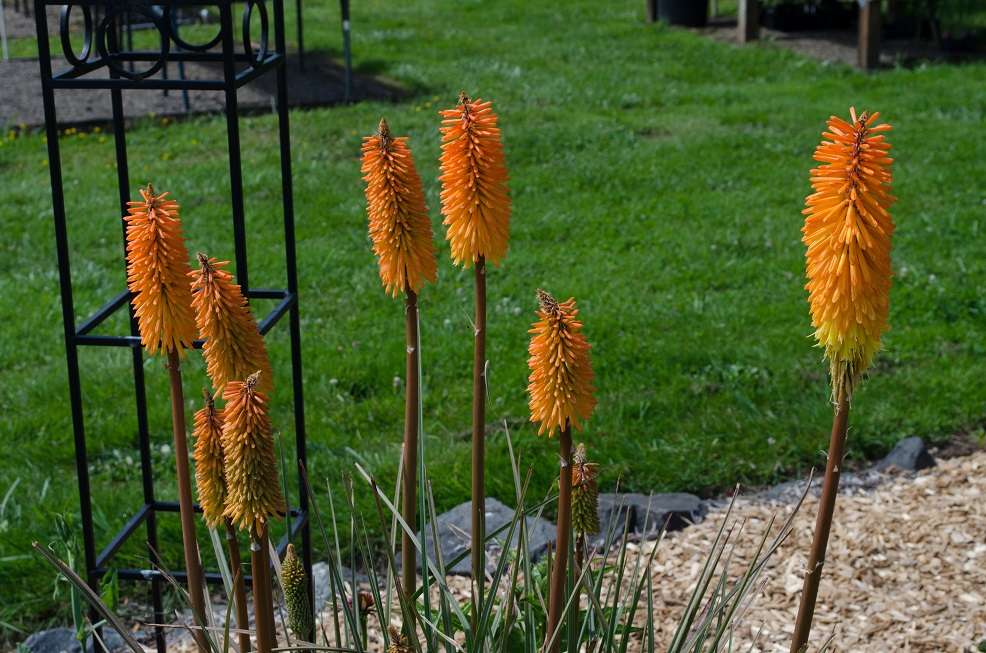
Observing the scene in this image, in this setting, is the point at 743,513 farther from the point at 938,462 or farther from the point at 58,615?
the point at 58,615

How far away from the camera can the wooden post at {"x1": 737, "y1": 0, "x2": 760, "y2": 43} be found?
42.9ft

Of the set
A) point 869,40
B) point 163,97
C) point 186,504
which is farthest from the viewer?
point 869,40

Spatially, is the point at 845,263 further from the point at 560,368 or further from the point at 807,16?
the point at 807,16

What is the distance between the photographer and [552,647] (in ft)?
7.01

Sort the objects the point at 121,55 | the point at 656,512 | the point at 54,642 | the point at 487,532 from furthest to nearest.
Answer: the point at 656,512
the point at 487,532
the point at 54,642
the point at 121,55

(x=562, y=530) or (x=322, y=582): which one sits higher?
(x=562, y=530)

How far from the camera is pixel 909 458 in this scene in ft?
15.8

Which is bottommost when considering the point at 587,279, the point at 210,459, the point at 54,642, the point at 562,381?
the point at 54,642

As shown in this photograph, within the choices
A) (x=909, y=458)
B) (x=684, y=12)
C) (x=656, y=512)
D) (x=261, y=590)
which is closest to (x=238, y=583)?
(x=261, y=590)

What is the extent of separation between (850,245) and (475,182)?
68 centimetres

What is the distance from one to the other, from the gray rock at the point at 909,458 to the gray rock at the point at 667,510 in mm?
787

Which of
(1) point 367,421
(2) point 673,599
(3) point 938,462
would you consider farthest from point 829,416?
(1) point 367,421

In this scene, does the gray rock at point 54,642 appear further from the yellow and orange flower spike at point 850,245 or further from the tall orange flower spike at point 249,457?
the yellow and orange flower spike at point 850,245

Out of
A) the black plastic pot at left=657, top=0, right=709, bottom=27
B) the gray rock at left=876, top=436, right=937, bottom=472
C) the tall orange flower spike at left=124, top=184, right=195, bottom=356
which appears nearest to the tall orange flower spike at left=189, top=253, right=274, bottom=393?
the tall orange flower spike at left=124, top=184, right=195, bottom=356
